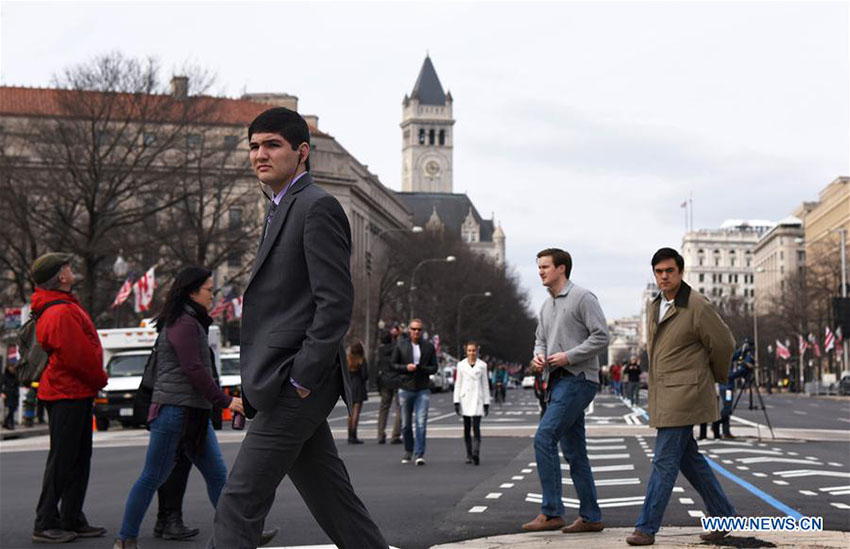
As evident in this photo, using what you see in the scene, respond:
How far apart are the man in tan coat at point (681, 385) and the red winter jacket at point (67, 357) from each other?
13.0 feet

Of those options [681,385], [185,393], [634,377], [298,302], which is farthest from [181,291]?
[634,377]

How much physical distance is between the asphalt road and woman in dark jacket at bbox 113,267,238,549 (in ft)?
2.32

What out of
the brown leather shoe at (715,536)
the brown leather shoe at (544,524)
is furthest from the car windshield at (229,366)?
the brown leather shoe at (715,536)

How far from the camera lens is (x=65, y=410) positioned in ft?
29.2

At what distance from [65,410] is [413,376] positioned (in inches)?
351

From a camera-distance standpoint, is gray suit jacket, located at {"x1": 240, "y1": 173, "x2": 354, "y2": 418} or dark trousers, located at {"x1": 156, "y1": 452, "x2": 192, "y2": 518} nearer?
gray suit jacket, located at {"x1": 240, "y1": 173, "x2": 354, "y2": 418}

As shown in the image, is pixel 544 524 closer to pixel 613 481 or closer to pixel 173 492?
pixel 173 492

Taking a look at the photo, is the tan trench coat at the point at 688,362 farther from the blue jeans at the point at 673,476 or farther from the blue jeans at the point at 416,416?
the blue jeans at the point at 416,416

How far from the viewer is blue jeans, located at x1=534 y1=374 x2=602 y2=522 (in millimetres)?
8719

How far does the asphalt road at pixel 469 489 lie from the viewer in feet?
30.8

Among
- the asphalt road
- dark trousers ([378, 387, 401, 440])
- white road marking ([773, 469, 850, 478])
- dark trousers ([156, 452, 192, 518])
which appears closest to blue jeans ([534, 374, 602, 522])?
the asphalt road

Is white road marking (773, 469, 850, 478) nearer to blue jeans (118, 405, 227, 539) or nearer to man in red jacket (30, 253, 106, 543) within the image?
blue jeans (118, 405, 227, 539)

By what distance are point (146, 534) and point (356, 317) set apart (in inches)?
2799

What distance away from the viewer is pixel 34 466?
1698 centimetres
